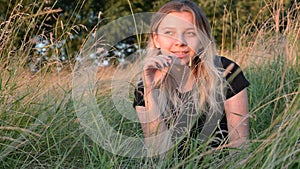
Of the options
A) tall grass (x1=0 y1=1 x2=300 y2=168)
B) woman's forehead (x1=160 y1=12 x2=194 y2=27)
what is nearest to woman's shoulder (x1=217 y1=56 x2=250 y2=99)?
tall grass (x1=0 y1=1 x2=300 y2=168)

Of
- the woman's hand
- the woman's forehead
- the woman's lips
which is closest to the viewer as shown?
the woman's hand

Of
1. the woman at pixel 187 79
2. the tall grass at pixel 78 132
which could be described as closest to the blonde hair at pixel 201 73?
the woman at pixel 187 79

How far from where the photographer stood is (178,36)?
218 cm

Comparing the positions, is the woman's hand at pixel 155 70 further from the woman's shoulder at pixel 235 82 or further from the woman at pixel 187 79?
the woman's shoulder at pixel 235 82

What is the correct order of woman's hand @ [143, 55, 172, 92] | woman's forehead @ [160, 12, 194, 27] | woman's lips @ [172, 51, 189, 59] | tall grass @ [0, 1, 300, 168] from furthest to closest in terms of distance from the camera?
woman's forehead @ [160, 12, 194, 27]
woman's lips @ [172, 51, 189, 59]
woman's hand @ [143, 55, 172, 92]
tall grass @ [0, 1, 300, 168]

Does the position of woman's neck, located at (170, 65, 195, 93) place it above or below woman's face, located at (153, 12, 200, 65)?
below

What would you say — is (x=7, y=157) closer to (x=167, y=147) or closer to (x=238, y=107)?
(x=167, y=147)

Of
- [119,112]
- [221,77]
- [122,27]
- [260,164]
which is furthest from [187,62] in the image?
[122,27]

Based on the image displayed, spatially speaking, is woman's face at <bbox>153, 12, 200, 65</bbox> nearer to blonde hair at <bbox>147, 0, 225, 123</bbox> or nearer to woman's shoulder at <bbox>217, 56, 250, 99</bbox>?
blonde hair at <bbox>147, 0, 225, 123</bbox>

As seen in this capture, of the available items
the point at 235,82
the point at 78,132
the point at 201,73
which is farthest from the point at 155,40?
the point at 78,132

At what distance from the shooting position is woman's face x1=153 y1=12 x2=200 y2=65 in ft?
7.07

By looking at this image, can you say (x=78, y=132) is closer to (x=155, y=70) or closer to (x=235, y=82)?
(x=155, y=70)

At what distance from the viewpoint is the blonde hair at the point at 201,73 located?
2.15 metres

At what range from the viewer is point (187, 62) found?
2.19 meters
